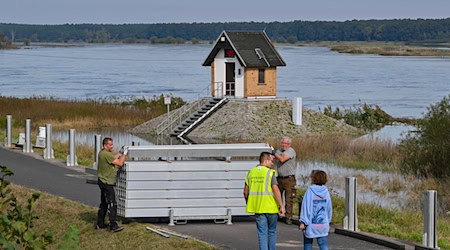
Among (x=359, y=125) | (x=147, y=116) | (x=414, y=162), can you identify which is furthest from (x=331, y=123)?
(x=414, y=162)

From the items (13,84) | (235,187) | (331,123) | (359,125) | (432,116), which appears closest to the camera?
(235,187)

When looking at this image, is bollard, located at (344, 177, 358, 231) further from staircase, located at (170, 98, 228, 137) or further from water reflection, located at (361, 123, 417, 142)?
staircase, located at (170, 98, 228, 137)

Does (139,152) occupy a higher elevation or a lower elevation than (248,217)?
higher

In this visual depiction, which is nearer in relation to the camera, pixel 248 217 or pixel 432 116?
pixel 248 217

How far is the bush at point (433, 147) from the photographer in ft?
106

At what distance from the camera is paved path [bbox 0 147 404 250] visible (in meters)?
16.3

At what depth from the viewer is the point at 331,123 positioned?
55.4 metres

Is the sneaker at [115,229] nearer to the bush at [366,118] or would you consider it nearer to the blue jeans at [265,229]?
the blue jeans at [265,229]

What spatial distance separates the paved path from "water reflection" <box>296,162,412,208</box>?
661 cm

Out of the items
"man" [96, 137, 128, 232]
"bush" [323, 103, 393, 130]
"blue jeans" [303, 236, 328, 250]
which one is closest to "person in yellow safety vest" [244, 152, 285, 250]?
"blue jeans" [303, 236, 328, 250]

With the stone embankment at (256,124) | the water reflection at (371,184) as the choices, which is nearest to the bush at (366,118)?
the stone embankment at (256,124)

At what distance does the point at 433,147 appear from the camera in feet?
107

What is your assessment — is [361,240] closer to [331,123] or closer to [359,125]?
[331,123]

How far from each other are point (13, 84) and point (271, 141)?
60085 mm
